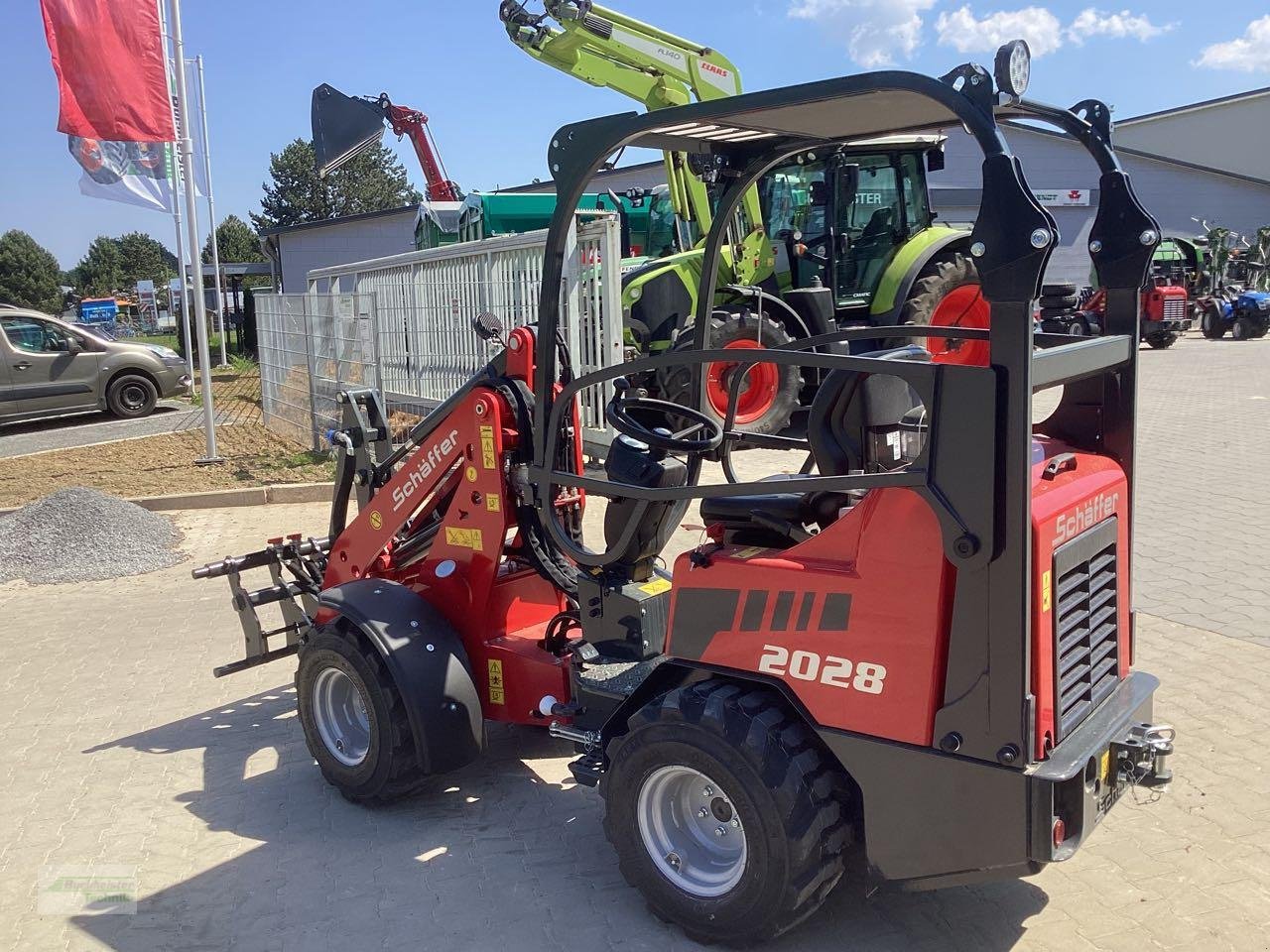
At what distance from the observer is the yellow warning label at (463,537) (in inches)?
162

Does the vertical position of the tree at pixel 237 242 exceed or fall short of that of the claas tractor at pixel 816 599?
it exceeds it

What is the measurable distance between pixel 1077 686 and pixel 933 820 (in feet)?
1.81

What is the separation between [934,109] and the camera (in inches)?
121

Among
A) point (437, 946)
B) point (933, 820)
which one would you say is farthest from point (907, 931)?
point (437, 946)

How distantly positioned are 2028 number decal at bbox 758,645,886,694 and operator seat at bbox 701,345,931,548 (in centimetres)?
37

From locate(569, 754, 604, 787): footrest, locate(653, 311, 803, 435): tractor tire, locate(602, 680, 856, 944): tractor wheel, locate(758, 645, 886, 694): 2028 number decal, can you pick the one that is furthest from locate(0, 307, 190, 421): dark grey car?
locate(758, 645, 886, 694): 2028 number decal

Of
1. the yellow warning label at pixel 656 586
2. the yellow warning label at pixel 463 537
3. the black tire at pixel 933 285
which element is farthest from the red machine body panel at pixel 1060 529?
the black tire at pixel 933 285

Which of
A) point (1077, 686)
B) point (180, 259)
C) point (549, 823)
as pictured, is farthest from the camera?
point (180, 259)

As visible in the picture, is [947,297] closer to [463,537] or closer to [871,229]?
[871,229]

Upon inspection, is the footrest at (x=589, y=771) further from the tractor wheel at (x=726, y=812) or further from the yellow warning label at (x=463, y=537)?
the yellow warning label at (x=463, y=537)

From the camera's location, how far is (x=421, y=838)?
12.7 ft

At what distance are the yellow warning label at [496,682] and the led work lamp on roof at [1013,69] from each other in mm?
2644

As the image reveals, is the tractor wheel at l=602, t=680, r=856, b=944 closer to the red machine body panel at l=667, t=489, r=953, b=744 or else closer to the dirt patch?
the red machine body panel at l=667, t=489, r=953, b=744

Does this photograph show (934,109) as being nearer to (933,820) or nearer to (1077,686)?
(1077,686)
